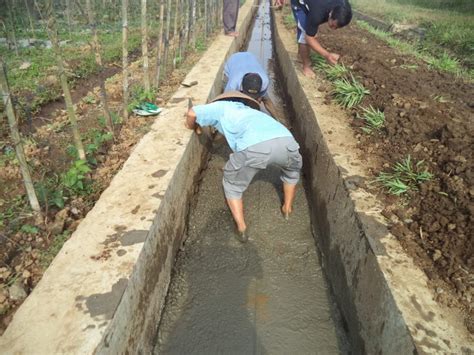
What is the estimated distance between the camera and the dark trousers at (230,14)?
898 centimetres

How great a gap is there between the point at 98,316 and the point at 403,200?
2344 mm

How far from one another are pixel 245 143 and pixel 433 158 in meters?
1.62

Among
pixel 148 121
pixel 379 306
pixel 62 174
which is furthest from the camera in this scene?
pixel 148 121

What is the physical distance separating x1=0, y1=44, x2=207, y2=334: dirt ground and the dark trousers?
469 cm

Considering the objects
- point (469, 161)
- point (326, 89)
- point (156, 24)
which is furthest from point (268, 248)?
point (156, 24)

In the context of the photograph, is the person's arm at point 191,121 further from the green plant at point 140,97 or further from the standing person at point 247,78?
the green plant at point 140,97

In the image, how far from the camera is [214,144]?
5.17 m

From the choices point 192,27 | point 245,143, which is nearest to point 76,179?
point 245,143

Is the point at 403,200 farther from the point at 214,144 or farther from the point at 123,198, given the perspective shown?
the point at 214,144

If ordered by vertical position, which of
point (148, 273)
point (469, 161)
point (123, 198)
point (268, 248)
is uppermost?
point (469, 161)

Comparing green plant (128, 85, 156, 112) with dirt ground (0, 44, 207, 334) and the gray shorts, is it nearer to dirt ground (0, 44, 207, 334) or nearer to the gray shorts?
dirt ground (0, 44, 207, 334)

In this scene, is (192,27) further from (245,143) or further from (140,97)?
(245,143)

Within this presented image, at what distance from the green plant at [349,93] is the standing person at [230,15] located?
17.4 feet

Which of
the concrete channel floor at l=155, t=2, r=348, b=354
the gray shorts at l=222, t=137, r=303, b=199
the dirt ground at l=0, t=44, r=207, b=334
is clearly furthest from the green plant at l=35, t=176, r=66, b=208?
the gray shorts at l=222, t=137, r=303, b=199
